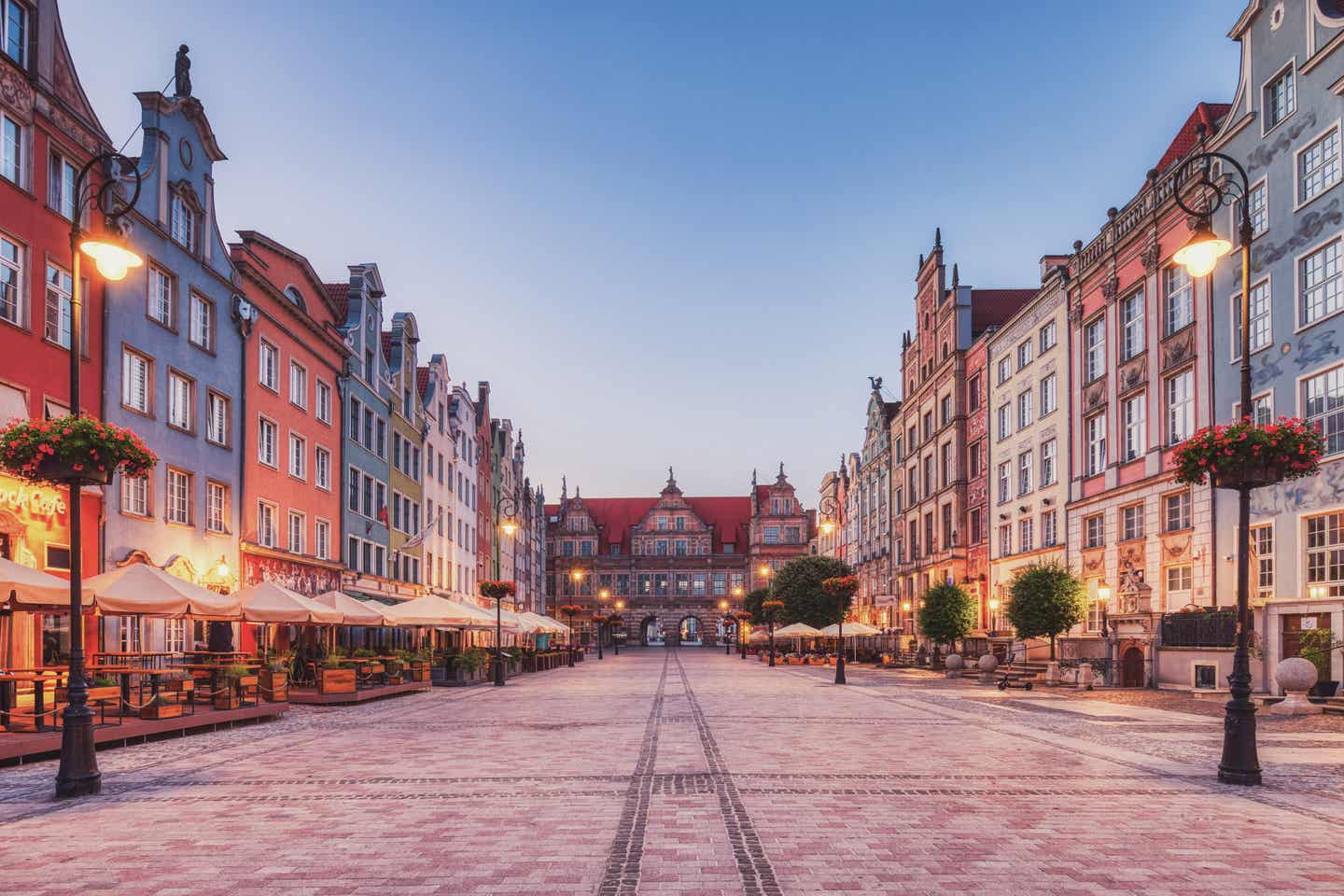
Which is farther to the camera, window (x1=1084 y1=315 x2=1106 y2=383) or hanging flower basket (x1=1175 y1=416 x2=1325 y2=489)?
window (x1=1084 y1=315 x2=1106 y2=383)

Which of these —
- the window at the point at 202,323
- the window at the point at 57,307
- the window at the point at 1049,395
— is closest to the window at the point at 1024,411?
the window at the point at 1049,395

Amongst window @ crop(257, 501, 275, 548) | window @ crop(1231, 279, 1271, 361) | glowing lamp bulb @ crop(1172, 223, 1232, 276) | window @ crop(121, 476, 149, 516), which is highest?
window @ crop(1231, 279, 1271, 361)

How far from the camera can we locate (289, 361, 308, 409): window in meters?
36.1

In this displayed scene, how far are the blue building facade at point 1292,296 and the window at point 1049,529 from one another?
1248 centimetres

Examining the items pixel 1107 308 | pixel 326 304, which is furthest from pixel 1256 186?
pixel 326 304

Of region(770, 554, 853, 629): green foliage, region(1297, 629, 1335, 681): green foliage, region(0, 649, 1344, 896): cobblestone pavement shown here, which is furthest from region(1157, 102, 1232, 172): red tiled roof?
region(770, 554, 853, 629): green foliage

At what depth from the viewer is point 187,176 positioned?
2891 cm

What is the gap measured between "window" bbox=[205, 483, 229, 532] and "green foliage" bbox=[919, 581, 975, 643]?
90.8 feet

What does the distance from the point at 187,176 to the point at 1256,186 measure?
26895mm

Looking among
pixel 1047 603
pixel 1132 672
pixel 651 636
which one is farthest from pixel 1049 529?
pixel 651 636

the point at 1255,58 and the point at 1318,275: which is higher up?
Answer: the point at 1255,58

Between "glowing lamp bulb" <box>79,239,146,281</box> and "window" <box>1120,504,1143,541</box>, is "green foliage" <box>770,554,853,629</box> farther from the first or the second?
"glowing lamp bulb" <box>79,239,146,281</box>

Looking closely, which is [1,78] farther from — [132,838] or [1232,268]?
[1232,268]

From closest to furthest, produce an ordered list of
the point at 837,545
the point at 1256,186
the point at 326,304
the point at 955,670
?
the point at 1256,186 → the point at 326,304 → the point at 955,670 → the point at 837,545
